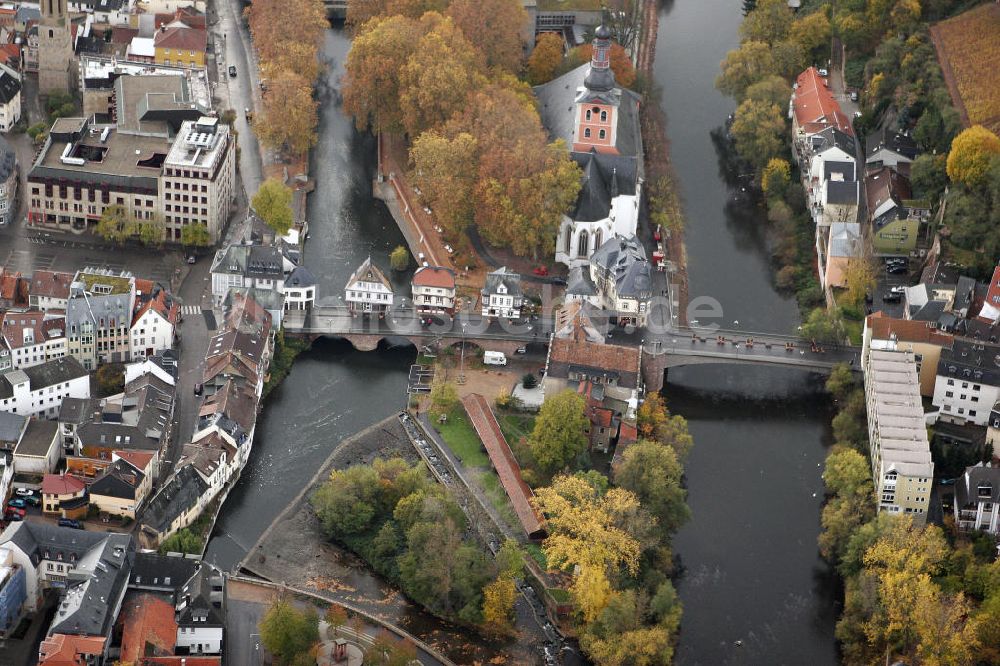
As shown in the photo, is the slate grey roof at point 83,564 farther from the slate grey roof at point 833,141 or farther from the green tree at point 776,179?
the slate grey roof at point 833,141

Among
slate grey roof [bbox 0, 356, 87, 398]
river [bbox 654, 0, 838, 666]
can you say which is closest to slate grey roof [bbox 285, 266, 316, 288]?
slate grey roof [bbox 0, 356, 87, 398]

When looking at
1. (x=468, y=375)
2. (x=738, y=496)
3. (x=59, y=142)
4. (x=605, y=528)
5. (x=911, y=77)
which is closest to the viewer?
(x=605, y=528)

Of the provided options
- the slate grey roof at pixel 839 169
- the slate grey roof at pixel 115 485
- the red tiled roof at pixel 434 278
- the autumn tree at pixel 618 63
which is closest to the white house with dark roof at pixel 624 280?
the red tiled roof at pixel 434 278

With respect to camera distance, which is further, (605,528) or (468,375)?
(468,375)

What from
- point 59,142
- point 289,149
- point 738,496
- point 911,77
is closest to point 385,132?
point 289,149

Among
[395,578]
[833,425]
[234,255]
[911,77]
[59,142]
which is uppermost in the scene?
[911,77]

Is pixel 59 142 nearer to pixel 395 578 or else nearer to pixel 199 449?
pixel 199 449

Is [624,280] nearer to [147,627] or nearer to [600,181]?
[600,181]

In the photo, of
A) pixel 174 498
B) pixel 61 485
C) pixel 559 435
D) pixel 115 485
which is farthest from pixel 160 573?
pixel 559 435
